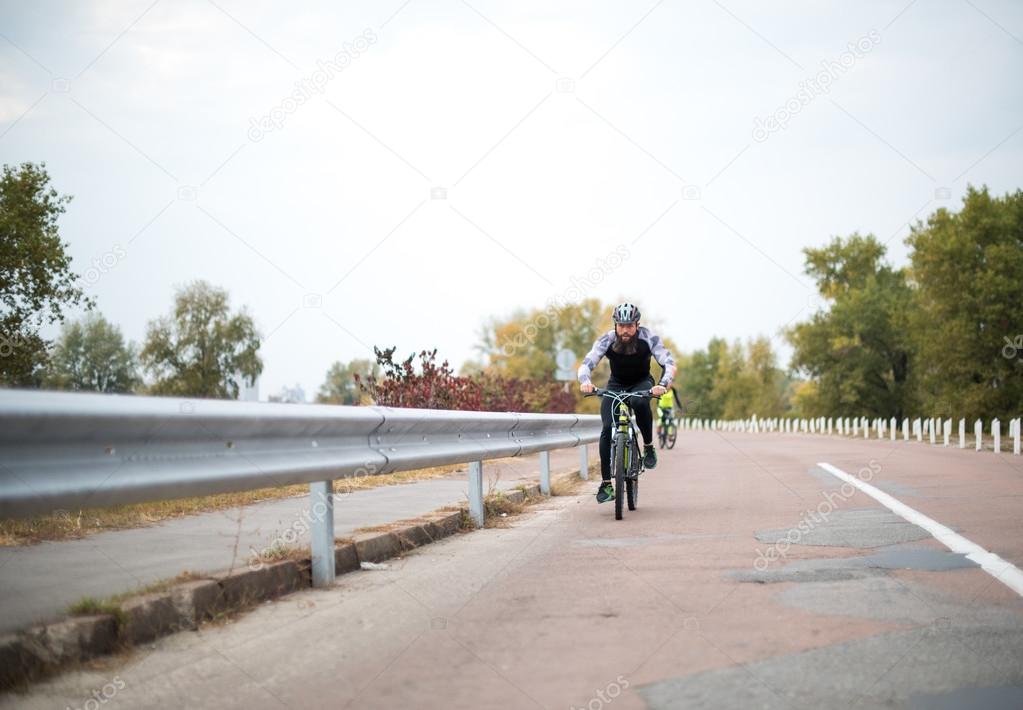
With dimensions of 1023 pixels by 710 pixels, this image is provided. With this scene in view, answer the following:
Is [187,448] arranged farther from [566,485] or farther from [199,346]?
[199,346]

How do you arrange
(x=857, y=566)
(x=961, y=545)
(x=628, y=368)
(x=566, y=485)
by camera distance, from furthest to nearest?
1. (x=566, y=485)
2. (x=628, y=368)
3. (x=961, y=545)
4. (x=857, y=566)

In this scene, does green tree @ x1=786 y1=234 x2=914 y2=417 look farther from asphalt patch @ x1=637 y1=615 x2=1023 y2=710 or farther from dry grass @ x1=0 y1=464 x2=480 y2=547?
asphalt patch @ x1=637 y1=615 x2=1023 y2=710

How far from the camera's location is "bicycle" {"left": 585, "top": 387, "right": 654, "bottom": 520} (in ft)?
35.7

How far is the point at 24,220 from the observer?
3700 cm

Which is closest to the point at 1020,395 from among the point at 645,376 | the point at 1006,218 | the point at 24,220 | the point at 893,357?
the point at 1006,218

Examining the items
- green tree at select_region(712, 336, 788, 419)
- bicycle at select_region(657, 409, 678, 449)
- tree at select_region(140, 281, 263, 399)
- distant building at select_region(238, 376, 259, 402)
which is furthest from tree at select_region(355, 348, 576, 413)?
green tree at select_region(712, 336, 788, 419)

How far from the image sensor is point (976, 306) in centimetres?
5784

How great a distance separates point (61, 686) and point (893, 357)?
86.6 m

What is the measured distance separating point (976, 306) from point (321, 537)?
2233 inches

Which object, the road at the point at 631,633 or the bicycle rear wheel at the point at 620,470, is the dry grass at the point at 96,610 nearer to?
the road at the point at 631,633

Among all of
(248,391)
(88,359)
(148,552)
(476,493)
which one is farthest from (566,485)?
(88,359)

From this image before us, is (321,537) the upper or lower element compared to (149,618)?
upper

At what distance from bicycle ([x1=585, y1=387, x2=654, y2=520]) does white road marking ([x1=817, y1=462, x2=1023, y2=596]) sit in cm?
238

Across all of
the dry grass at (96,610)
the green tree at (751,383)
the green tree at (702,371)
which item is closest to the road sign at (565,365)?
the dry grass at (96,610)
